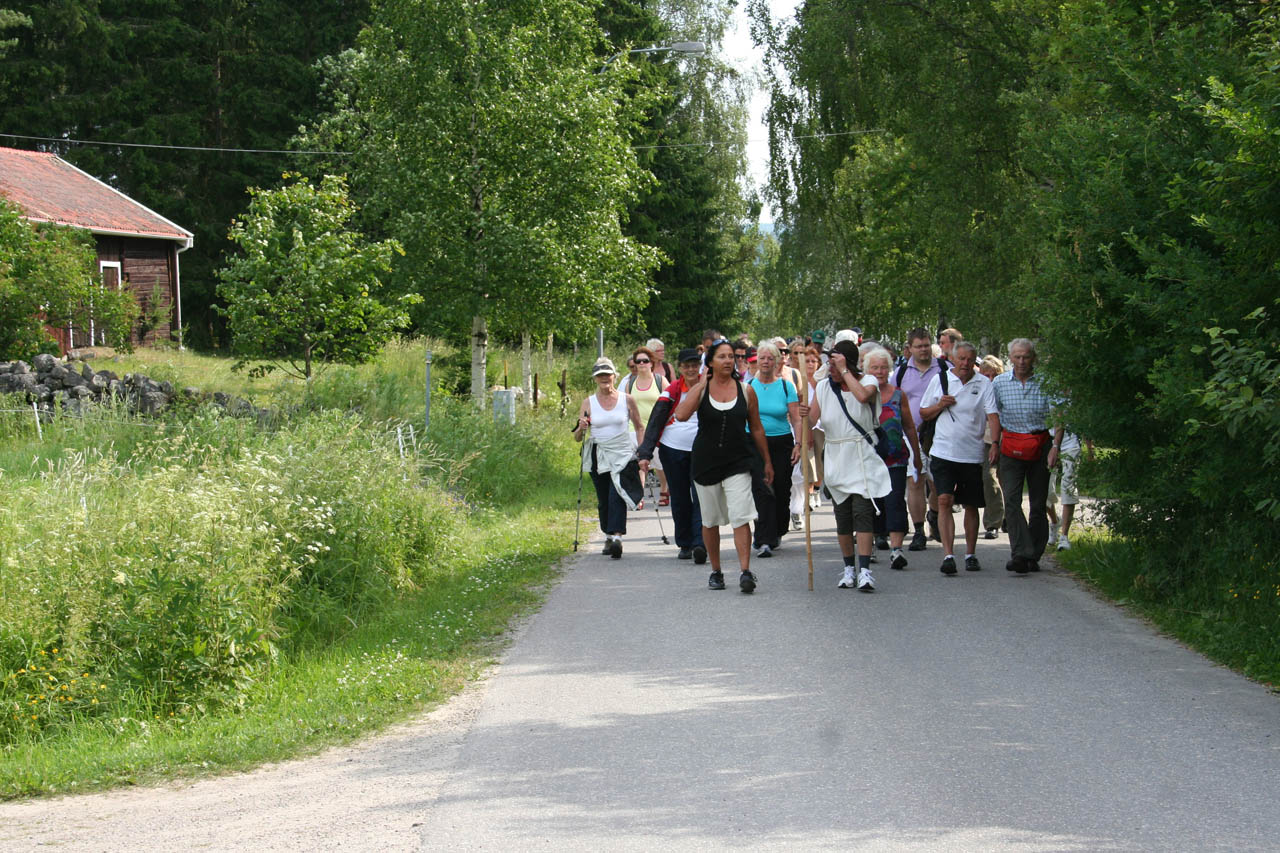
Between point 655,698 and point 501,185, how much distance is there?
693 inches

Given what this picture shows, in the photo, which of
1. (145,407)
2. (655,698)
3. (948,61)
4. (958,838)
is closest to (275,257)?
(145,407)

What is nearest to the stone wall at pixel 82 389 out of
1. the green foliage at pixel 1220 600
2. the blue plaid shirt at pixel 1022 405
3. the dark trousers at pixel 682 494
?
the dark trousers at pixel 682 494

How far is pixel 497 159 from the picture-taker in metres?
23.7

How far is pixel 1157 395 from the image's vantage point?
352 inches

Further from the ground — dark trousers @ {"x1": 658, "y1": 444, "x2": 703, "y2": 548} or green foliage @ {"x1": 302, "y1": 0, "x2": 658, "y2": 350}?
green foliage @ {"x1": 302, "y1": 0, "x2": 658, "y2": 350}

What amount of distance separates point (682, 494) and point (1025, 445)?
10.5 ft

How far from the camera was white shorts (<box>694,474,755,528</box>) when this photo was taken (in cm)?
1098

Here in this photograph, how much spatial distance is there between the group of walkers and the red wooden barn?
86.7 feet

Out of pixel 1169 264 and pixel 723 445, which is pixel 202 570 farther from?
pixel 1169 264

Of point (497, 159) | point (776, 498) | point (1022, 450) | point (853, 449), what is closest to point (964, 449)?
point (1022, 450)

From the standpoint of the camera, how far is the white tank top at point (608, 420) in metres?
13.4

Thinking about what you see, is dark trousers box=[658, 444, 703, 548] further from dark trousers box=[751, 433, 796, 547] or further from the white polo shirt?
the white polo shirt

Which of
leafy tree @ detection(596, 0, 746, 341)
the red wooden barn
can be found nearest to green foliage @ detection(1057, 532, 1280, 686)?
the red wooden barn

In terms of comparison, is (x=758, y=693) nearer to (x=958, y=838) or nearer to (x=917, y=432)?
(x=958, y=838)
